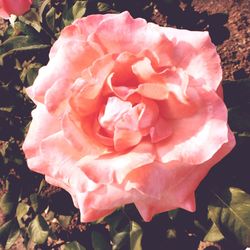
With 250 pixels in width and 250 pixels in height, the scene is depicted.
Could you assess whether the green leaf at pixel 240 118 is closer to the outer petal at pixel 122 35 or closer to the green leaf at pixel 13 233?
the outer petal at pixel 122 35

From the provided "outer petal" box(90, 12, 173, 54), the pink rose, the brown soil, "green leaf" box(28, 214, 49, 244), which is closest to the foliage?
"green leaf" box(28, 214, 49, 244)

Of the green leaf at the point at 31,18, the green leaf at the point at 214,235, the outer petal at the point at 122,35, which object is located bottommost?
the green leaf at the point at 214,235

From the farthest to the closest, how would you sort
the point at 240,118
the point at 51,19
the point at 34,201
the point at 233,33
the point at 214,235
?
1. the point at 233,33
2. the point at 34,201
3. the point at 51,19
4. the point at 214,235
5. the point at 240,118

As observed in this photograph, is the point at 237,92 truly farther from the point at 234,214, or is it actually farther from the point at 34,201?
the point at 34,201

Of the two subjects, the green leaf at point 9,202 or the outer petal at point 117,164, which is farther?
the green leaf at point 9,202

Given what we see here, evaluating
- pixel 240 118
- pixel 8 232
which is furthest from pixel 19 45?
pixel 240 118

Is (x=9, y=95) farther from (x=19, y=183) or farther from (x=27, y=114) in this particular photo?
(x=19, y=183)

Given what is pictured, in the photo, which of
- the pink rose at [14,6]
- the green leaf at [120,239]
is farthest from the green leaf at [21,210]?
the pink rose at [14,6]
